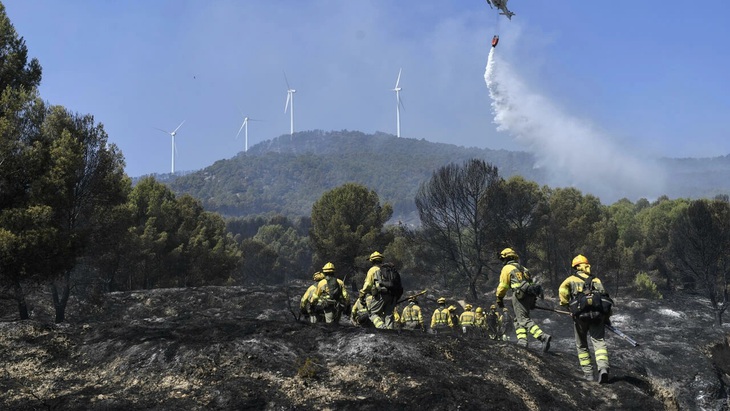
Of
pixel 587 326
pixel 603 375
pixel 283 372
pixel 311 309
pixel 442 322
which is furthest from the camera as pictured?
pixel 442 322

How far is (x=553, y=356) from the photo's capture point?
40.4 ft

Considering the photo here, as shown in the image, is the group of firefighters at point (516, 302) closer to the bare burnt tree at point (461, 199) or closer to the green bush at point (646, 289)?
the bare burnt tree at point (461, 199)

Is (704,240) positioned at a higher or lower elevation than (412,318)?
higher

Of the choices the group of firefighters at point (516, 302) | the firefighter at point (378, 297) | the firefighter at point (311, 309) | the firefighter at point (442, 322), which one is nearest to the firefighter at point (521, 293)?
the group of firefighters at point (516, 302)

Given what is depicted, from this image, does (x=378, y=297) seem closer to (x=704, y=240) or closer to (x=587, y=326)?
(x=587, y=326)

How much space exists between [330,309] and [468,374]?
5209 millimetres

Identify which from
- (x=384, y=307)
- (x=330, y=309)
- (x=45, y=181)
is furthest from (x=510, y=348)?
(x=45, y=181)

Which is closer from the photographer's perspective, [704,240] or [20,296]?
[20,296]

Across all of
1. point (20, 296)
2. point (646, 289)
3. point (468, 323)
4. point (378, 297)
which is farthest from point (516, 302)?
point (646, 289)

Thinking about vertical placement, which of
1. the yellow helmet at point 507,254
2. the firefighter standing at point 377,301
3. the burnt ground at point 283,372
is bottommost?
the burnt ground at point 283,372

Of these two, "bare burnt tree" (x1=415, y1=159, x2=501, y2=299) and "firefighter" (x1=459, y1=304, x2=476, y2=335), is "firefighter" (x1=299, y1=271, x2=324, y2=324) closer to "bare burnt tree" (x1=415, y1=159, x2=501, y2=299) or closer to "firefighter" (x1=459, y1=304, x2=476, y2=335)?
"firefighter" (x1=459, y1=304, x2=476, y2=335)

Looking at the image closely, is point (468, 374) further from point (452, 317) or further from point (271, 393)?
point (452, 317)

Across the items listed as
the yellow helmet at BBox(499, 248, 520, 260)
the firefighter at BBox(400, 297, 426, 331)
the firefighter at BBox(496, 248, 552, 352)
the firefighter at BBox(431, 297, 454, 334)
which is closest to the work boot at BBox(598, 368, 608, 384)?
the firefighter at BBox(496, 248, 552, 352)

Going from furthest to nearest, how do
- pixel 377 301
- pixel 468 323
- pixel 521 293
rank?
pixel 468 323, pixel 377 301, pixel 521 293
